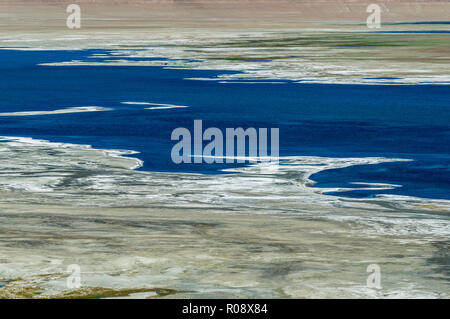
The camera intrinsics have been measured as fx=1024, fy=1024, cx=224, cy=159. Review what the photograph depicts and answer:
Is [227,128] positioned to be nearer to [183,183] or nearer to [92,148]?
[92,148]

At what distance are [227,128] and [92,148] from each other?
364 centimetres

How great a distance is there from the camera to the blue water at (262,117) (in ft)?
48.9

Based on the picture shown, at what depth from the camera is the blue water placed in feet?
48.9

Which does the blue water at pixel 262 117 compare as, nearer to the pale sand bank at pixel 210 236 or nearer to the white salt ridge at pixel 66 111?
the white salt ridge at pixel 66 111

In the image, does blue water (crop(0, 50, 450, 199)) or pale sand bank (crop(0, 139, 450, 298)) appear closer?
pale sand bank (crop(0, 139, 450, 298))

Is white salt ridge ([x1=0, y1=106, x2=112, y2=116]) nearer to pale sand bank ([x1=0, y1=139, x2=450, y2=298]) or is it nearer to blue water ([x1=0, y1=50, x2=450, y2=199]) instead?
blue water ([x1=0, y1=50, x2=450, y2=199])

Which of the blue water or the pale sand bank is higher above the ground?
the blue water

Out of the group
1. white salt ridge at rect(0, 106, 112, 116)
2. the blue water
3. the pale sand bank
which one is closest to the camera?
the pale sand bank

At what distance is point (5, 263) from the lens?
7.94 metres

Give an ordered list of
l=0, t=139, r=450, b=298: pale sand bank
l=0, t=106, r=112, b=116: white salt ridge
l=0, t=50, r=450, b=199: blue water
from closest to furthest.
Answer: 1. l=0, t=139, r=450, b=298: pale sand bank
2. l=0, t=50, r=450, b=199: blue water
3. l=0, t=106, r=112, b=116: white salt ridge

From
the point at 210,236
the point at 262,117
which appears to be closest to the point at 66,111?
the point at 262,117

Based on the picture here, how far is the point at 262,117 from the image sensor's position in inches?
864

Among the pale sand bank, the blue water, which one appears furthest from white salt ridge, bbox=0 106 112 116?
the pale sand bank

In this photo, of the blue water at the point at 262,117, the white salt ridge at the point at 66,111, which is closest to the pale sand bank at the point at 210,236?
the blue water at the point at 262,117
